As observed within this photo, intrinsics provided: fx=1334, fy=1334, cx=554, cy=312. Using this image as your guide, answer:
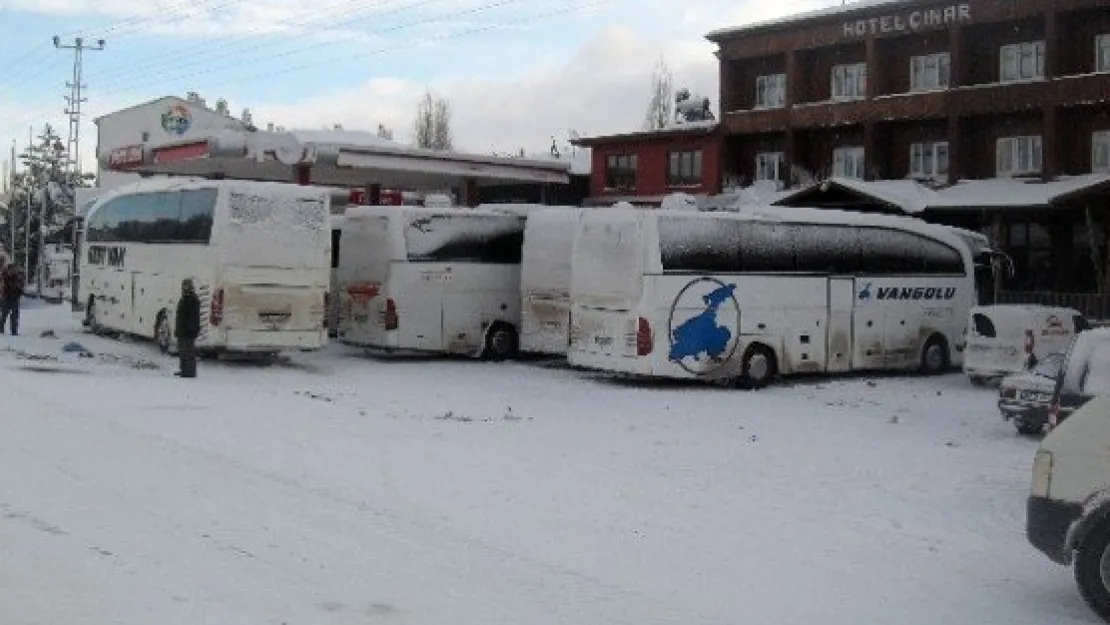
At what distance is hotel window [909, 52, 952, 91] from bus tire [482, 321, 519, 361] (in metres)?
22.6

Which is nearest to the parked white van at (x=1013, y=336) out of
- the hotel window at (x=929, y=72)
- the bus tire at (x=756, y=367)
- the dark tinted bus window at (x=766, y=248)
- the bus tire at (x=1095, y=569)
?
the dark tinted bus window at (x=766, y=248)

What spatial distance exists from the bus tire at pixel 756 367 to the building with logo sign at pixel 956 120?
586 inches

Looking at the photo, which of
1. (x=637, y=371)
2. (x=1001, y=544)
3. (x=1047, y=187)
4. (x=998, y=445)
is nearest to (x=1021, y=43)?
(x=1047, y=187)

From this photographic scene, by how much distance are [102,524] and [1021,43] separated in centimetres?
3826

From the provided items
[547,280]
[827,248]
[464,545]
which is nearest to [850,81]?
[827,248]

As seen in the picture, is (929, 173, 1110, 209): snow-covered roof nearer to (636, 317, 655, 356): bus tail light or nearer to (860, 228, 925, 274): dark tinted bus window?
(860, 228, 925, 274): dark tinted bus window

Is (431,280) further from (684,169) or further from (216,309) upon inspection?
(684,169)

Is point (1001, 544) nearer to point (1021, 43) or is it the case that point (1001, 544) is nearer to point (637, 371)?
point (637, 371)

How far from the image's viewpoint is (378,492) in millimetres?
11562

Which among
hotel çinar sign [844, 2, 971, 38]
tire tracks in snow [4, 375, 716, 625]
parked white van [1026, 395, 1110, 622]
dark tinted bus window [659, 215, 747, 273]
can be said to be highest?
hotel çinar sign [844, 2, 971, 38]

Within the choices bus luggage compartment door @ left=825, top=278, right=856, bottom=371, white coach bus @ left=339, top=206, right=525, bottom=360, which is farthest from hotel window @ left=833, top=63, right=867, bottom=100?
bus luggage compartment door @ left=825, top=278, right=856, bottom=371

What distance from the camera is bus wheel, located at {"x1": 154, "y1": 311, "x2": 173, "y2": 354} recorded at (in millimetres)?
25188

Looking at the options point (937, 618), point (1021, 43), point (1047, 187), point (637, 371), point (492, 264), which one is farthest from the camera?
point (1021, 43)

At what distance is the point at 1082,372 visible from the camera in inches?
500
